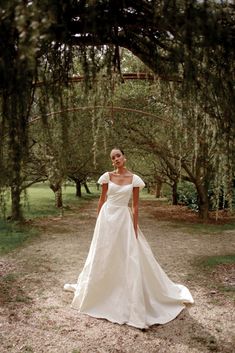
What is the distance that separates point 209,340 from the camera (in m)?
3.90

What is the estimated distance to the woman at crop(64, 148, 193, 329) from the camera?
4.54 m

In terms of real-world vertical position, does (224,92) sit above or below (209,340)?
above

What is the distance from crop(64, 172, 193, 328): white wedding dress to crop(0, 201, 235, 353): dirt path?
0.64 feet

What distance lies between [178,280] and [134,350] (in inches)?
108

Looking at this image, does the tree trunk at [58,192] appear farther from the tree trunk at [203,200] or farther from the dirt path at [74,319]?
the tree trunk at [203,200]

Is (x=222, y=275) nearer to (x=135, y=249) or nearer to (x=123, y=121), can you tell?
(x=135, y=249)

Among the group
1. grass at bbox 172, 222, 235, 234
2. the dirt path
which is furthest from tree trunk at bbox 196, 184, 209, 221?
the dirt path

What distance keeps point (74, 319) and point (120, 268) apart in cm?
81

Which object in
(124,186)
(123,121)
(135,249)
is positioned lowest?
(135,249)

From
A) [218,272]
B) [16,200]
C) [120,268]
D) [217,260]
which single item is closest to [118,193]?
[120,268]

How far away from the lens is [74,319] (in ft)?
14.4

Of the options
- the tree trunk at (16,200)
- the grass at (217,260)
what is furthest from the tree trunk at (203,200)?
the tree trunk at (16,200)

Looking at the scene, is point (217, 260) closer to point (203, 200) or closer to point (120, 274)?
point (120, 274)

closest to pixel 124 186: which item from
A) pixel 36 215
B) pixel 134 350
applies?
pixel 134 350
